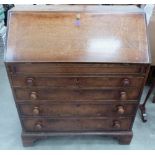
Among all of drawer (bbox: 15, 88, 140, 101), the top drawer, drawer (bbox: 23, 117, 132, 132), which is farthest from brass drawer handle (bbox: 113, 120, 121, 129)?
the top drawer

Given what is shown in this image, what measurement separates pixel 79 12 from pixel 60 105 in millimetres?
612

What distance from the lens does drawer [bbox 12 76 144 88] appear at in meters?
1.23

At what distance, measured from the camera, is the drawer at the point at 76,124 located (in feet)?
4.91

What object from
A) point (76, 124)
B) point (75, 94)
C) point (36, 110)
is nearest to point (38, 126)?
point (36, 110)

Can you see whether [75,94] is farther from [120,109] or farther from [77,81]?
[120,109]

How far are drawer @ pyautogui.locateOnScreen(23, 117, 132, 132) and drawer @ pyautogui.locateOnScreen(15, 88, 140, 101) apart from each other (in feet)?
0.70

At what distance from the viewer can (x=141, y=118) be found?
1917 mm

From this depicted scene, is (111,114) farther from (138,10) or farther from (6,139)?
(6,139)

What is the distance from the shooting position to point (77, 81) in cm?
125

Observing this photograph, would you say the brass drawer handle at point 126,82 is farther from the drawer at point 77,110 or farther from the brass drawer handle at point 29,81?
the brass drawer handle at point 29,81

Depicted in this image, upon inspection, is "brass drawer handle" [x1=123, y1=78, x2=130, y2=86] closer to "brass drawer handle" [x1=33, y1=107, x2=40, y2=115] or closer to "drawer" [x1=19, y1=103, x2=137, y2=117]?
"drawer" [x1=19, y1=103, x2=137, y2=117]

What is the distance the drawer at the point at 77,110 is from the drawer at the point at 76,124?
56 mm

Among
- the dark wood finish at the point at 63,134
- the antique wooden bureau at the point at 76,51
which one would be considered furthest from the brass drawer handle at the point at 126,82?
the dark wood finish at the point at 63,134
